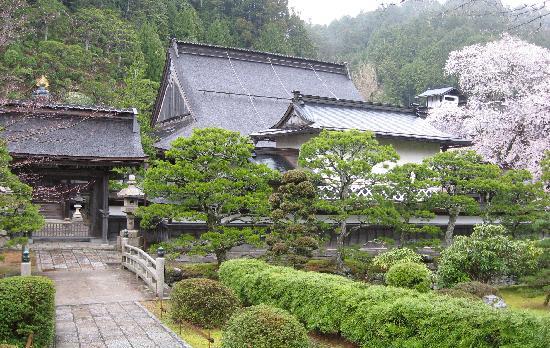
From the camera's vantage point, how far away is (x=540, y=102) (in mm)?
23766

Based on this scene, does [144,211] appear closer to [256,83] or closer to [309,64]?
[256,83]

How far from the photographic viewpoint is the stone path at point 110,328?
8742mm

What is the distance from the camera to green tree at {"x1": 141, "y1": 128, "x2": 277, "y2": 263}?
46.1ft

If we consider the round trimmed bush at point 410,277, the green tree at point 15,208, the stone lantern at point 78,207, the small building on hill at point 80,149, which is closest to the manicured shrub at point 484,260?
the round trimmed bush at point 410,277

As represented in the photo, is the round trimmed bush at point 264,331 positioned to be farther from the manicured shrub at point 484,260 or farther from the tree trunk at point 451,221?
the tree trunk at point 451,221

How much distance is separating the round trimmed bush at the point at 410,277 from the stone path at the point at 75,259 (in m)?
9.07

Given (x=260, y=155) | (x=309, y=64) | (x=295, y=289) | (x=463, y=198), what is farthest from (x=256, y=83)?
(x=295, y=289)

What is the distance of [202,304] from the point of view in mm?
9984

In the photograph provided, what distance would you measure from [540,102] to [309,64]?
1484 cm

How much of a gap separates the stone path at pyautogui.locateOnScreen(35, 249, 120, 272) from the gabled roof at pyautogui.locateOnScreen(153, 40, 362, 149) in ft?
21.9

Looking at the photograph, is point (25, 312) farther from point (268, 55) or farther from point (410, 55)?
point (410, 55)

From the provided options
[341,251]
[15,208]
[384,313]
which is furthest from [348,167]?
[15,208]

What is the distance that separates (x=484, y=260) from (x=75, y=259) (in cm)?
1258

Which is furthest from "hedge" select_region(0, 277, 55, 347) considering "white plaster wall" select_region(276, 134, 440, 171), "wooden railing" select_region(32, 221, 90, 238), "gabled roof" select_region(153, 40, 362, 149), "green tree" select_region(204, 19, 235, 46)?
"green tree" select_region(204, 19, 235, 46)
